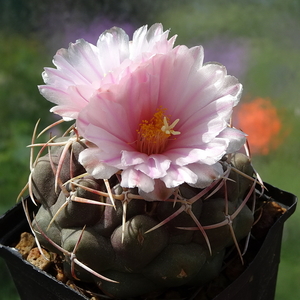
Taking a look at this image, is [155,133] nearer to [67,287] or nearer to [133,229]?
[133,229]

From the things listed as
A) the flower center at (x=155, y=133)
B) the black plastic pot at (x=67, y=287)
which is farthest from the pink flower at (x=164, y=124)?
the black plastic pot at (x=67, y=287)

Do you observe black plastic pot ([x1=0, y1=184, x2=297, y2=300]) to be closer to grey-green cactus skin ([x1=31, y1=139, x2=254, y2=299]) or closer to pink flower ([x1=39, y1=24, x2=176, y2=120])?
grey-green cactus skin ([x1=31, y1=139, x2=254, y2=299])

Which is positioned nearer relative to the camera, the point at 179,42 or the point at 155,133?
the point at 155,133

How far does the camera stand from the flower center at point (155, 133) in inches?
26.1

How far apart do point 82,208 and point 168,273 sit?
147mm

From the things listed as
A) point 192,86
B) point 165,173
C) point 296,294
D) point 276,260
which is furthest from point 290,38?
point 165,173

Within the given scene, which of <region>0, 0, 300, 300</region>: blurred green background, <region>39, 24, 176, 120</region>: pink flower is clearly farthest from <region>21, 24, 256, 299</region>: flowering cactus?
<region>0, 0, 300, 300</region>: blurred green background

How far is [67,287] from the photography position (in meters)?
0.71

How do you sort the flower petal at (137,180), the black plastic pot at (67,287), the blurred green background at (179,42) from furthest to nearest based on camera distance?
the blurred green background at (179,42) → the black plastic pot at (67,287) → the flower petal at (137,180)

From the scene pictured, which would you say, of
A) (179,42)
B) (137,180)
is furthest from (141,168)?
(179,42)

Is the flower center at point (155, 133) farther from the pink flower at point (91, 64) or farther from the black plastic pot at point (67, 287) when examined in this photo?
the black plastic pot at point (67, 287)

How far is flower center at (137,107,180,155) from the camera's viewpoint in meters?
0.66

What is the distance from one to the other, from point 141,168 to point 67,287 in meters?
0.24

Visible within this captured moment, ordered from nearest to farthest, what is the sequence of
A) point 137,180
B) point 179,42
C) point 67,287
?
1. point 137,180
2. point 67,287
3. point 179,42
